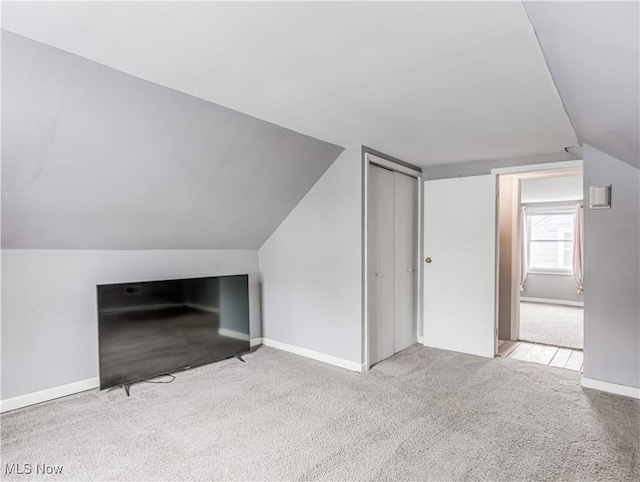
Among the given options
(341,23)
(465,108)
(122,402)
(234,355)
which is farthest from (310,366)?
(341,23)

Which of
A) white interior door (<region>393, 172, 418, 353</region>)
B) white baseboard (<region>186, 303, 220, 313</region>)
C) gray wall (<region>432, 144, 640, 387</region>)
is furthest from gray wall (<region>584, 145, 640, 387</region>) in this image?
white baseboard (<region>186, 303, 220, 313</region>)

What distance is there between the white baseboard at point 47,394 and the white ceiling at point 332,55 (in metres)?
2.52

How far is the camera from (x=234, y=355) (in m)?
4.04

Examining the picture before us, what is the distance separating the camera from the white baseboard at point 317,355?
12.1 feet

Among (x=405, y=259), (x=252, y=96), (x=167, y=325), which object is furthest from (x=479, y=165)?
(x=167, y=325)

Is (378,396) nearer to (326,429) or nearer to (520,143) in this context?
(326,429)

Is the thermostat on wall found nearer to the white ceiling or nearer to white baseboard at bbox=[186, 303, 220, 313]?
the white ceiling

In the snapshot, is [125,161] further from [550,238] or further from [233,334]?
[550,238]

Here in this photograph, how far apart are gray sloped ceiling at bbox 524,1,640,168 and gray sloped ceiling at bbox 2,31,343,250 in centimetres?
197

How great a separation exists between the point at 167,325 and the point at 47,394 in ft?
3.26

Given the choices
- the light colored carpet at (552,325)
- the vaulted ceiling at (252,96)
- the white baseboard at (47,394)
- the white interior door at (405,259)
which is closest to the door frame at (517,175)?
the vaulted ceiling at (252,96)

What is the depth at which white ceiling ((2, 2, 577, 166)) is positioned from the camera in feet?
5.18

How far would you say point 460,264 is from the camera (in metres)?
4.31

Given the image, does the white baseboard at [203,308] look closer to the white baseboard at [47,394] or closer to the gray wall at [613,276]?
the white baseboard at [47,394]
